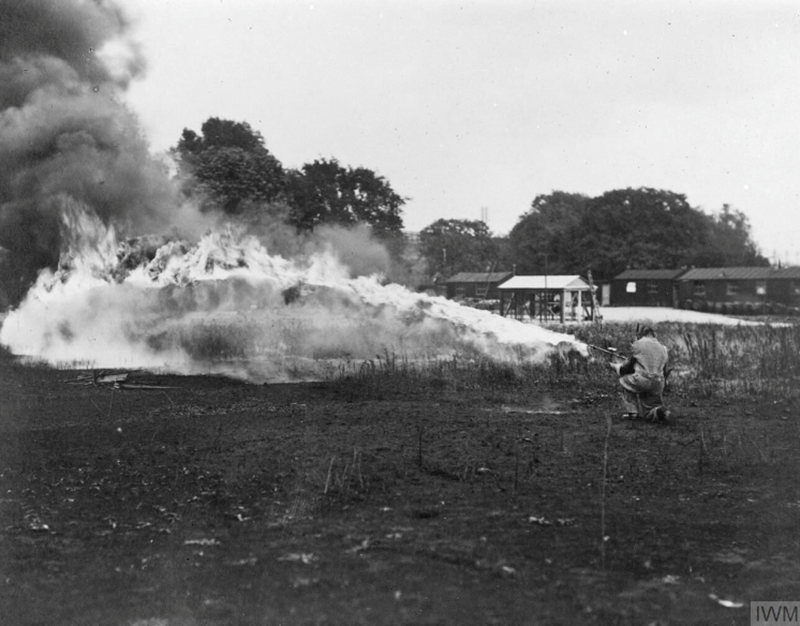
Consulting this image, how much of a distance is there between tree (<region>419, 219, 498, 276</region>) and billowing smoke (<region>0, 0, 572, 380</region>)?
160ft

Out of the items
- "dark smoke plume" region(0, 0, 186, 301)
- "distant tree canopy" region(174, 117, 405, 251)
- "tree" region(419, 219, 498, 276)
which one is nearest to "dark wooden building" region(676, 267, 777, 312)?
"tree" region(419, 219, 498, 276)

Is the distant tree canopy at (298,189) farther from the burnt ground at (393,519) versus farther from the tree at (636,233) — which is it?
the tree at (636,233)

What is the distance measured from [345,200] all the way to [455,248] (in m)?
36.2

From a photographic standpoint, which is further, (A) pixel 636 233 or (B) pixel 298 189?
(A) pixel 636 233

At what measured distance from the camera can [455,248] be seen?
75.0 m

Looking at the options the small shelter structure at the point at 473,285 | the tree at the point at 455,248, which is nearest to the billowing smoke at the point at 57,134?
the small shelter structure at the point at 473,285

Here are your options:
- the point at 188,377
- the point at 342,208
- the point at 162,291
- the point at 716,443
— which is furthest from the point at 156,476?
the point at 342,208

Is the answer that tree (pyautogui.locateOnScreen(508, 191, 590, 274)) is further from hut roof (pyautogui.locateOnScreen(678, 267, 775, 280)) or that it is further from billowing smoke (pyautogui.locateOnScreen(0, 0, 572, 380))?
billowing smoke (pyautogui.locateOnScreen(0, 0, 572, 380))

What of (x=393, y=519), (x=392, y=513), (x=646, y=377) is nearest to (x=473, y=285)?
(x=646, y=377)

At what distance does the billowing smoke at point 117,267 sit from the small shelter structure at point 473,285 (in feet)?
Result: 131

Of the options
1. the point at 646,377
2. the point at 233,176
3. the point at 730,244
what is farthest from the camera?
the point at 730,244

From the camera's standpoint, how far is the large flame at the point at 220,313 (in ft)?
71.7

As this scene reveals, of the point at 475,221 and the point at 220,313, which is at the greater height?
the point at 475,221

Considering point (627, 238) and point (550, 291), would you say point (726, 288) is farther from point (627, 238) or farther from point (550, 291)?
point (550, 291)
